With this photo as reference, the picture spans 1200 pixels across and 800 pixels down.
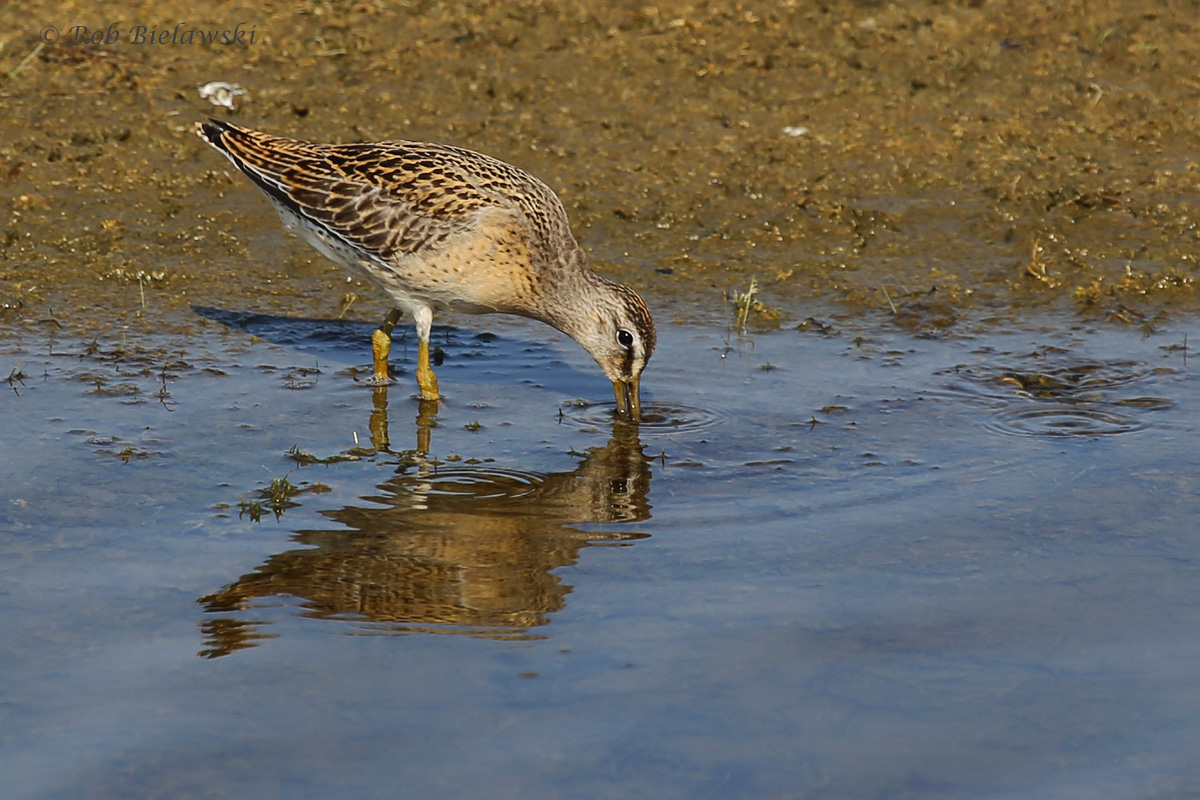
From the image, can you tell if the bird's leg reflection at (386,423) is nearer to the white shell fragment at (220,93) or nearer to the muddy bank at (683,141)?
the muddy bank at (683,141)

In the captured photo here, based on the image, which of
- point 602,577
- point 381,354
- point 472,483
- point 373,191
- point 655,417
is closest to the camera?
point 602,577

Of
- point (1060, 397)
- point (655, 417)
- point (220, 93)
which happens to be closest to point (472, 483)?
point (655, 417)

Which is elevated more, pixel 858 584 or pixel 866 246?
pixel 866 246

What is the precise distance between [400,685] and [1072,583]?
8.73 ft

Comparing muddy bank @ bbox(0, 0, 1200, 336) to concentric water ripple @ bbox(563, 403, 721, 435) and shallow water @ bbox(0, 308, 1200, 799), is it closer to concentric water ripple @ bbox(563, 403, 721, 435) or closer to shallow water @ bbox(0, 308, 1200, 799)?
shallow water @ bbox(0, 308, 1200, 799)

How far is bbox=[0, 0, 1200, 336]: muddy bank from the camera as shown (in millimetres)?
9523

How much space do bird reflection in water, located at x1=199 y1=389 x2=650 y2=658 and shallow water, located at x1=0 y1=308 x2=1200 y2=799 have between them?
2 cm

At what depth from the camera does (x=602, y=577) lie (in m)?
5.80

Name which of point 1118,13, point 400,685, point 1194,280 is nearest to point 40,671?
point 400,685

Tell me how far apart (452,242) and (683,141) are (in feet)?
11.3

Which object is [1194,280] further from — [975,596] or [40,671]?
[40,671]

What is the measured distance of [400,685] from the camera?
4.92 metres

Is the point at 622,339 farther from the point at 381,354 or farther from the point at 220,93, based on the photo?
the point at 220,93

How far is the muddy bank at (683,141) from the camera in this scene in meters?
9.52
